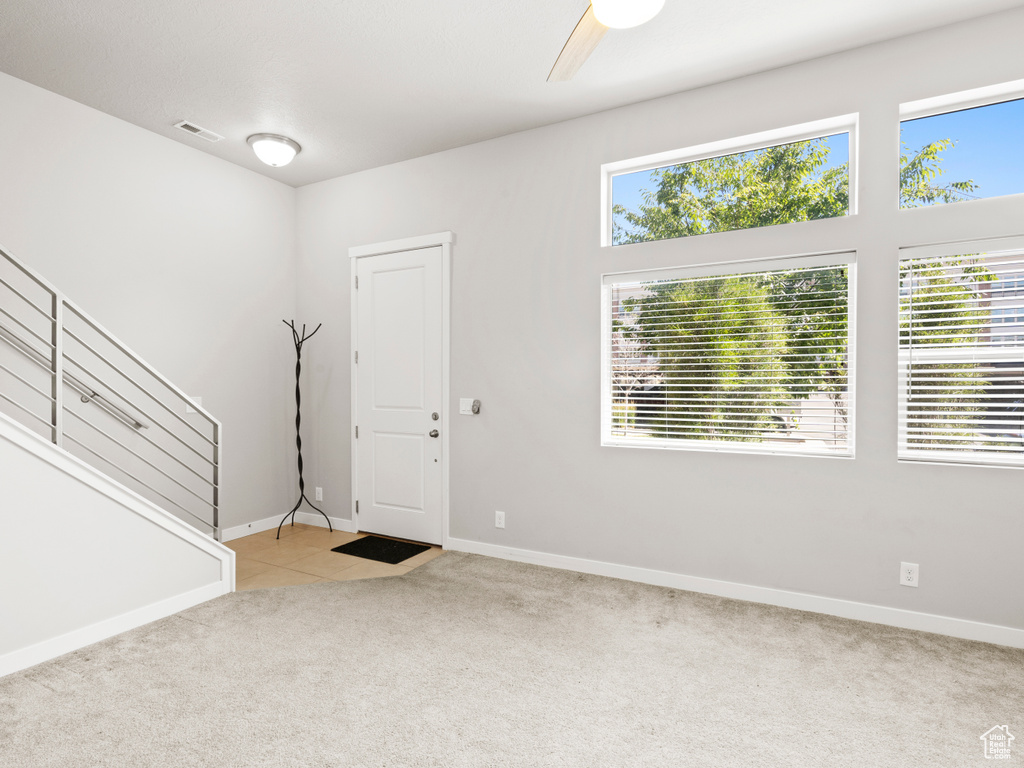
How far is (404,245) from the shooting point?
4305mm

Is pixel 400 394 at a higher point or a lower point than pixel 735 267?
lower

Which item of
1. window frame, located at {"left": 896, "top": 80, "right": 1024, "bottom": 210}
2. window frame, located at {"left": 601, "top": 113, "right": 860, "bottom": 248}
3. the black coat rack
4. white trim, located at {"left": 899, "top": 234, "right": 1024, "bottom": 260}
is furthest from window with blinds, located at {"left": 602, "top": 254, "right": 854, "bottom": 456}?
the black coat rack

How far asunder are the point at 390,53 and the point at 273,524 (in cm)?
367

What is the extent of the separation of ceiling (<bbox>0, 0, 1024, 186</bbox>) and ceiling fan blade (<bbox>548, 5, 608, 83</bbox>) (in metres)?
0.71

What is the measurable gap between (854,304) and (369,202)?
347 cm

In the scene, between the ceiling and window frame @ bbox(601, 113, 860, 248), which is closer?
the ceiling

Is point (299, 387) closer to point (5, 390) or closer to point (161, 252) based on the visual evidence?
point (161, 252)

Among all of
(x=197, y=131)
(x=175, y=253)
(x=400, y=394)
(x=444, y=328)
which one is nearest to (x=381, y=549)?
(x=400, y=394)

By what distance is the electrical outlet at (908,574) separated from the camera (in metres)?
2.83

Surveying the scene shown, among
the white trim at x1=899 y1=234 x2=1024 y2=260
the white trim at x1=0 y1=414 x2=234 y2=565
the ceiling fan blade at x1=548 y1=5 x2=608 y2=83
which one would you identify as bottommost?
the white trim at x1=0 y1=414 x2=234 y2=565

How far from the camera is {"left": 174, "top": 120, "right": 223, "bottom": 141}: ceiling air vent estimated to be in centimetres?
372

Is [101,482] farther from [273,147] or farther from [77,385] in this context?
[273,147]

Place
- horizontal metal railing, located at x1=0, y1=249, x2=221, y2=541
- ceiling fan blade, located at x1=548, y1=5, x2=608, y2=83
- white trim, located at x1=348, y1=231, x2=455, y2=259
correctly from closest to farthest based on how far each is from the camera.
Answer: ceiling fan blade, located at x1=548, y1=5, x2=608, y2=83
horizontal metal railing, located at x1=0, y1=249, x2=221, y2=541
white trim, located at x1=348, y1=231, x2=455, y2=259

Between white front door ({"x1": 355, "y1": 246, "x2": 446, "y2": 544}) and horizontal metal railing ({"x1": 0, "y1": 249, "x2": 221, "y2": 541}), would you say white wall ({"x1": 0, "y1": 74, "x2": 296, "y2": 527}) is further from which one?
white front door ({"x1": 355, "y1": 246, "x2": 446, "y2": 544})
